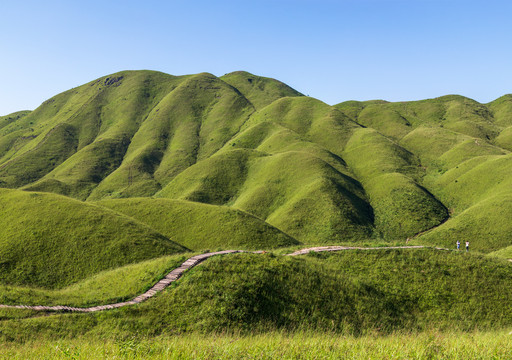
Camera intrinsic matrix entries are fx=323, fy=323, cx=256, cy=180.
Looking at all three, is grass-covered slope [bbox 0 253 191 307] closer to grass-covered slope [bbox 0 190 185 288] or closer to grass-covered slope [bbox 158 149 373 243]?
grass-covered slope [bbox 0 190 185 288]

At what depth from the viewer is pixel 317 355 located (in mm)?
9258

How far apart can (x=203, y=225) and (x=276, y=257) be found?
127 ft

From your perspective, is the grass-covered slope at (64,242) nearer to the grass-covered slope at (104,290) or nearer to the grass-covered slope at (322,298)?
the grass-covered slope at (104,290)

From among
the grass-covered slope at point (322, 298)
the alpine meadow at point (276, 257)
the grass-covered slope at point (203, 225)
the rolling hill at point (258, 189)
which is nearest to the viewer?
the alpine meadow at point (276, 257)

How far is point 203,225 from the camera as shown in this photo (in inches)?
2625

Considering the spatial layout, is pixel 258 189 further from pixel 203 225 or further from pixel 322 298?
pixel 322 298

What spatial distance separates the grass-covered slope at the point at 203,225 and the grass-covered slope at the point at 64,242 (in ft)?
38.2

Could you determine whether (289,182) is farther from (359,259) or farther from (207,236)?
(359,259)

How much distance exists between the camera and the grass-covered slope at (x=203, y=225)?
2406 inches

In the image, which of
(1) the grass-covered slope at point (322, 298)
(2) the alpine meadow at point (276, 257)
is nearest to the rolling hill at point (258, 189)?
(2) the alpine meadow at point (276, 257)

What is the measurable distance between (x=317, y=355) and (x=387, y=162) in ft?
406

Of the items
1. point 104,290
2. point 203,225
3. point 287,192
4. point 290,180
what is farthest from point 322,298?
point 290,180

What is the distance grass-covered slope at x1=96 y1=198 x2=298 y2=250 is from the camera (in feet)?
201

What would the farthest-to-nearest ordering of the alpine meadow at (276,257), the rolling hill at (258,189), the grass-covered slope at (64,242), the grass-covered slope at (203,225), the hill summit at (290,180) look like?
the hill summit at (290,180)
the grass-covered slope at (203,225)
the rolling hill at (258,189)
the grass-covered slope at (64,242)
the alpine meadow at (276,257)
